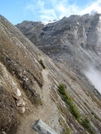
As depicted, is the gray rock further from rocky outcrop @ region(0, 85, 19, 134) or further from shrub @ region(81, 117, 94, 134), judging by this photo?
shrub @ region(81, 117, 94, 134)

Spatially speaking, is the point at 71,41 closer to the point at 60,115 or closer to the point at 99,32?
the point at 99,32

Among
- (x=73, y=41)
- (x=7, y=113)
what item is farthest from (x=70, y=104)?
(x=73, y=41)

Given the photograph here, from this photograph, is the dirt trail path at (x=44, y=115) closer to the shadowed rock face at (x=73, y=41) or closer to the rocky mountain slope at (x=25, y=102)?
the rocky mountain slope at (x=25, y=102)

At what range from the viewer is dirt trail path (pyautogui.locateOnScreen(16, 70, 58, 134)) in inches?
944

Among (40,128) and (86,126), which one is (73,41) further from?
(40,128)

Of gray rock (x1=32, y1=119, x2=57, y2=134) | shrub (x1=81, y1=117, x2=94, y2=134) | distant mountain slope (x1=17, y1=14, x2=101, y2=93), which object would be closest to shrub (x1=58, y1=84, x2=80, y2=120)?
shrub (x1=81, y1=117, x2=94, y2=134)

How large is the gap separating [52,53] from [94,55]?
44.2 metres

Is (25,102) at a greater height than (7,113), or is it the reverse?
(7,113)

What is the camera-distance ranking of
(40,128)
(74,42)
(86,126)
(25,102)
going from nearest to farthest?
1. (40,128)
2. (25,102)
3. (86,126)
4. (74,42)

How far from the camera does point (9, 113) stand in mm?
23109

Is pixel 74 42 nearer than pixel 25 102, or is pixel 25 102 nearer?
pixel 25 102

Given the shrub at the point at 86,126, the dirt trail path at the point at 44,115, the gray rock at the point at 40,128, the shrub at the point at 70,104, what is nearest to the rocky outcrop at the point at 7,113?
the dirt trail path at the point at 44,115

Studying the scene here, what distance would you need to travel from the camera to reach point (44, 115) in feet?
94.3

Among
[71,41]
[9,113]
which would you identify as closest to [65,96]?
[9,113]
